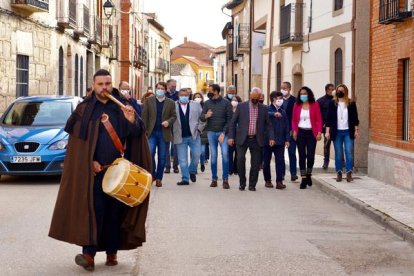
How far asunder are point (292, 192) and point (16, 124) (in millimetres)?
5130

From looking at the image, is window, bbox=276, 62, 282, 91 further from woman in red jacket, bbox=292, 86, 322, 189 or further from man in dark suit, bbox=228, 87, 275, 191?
man in dark suit, bbox=228, 87, 275, 191

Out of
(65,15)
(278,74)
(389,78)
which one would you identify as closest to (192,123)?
(389,78)

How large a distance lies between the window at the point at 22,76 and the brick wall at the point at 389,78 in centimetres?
1142

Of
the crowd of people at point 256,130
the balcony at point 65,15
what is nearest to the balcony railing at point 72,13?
the balcony at point 65,15

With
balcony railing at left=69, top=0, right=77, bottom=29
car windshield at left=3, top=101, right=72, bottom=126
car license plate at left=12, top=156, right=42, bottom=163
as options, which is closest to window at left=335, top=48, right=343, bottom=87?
car windshield at left=3, top=101, right=72, bottom=126

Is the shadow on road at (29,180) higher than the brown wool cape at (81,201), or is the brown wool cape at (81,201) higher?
the brown wool cape at (81,201)

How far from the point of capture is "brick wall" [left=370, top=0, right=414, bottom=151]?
14055 mm

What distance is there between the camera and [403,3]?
46.4 feet

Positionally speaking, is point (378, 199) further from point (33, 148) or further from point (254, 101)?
point (33, 148)

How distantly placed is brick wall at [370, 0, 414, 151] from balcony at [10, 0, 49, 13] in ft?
33.7

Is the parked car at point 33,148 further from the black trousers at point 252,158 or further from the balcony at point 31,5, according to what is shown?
the balcony at point 31,5

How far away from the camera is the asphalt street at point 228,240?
298 inches

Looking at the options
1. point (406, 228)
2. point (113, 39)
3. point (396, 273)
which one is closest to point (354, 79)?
point (406, 228)

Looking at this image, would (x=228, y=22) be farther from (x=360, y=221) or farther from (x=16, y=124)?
(x=360, y=221)
